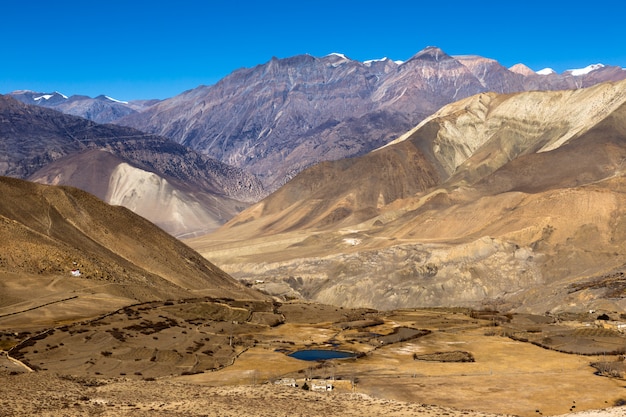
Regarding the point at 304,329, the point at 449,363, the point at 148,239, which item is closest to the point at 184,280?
the point at 148,239

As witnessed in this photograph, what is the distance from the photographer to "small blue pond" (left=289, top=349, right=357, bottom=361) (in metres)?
97.8

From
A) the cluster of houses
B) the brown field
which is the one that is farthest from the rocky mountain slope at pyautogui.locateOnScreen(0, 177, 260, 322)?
the cluster of houses

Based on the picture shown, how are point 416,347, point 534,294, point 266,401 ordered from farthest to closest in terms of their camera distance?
1. point 534,294
2. point 416,347
3. point 266,401

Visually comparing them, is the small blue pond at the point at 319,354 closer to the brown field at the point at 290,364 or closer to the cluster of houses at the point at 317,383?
the brown field at the point at 290,364

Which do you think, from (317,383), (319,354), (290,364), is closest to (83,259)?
(319,354)

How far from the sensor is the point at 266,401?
62.7 metres

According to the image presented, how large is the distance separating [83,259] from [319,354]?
161ft

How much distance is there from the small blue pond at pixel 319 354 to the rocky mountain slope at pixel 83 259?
2986 cm

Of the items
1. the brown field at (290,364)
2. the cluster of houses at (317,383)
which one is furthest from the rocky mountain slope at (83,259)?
the cluster of houses at (317,383)

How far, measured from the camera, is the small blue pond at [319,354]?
97.8m

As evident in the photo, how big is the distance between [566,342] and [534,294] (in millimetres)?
67215

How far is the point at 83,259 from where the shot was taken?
128m

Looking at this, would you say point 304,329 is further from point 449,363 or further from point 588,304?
point 588,304

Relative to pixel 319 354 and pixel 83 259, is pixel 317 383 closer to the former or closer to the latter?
pixel 319 354
